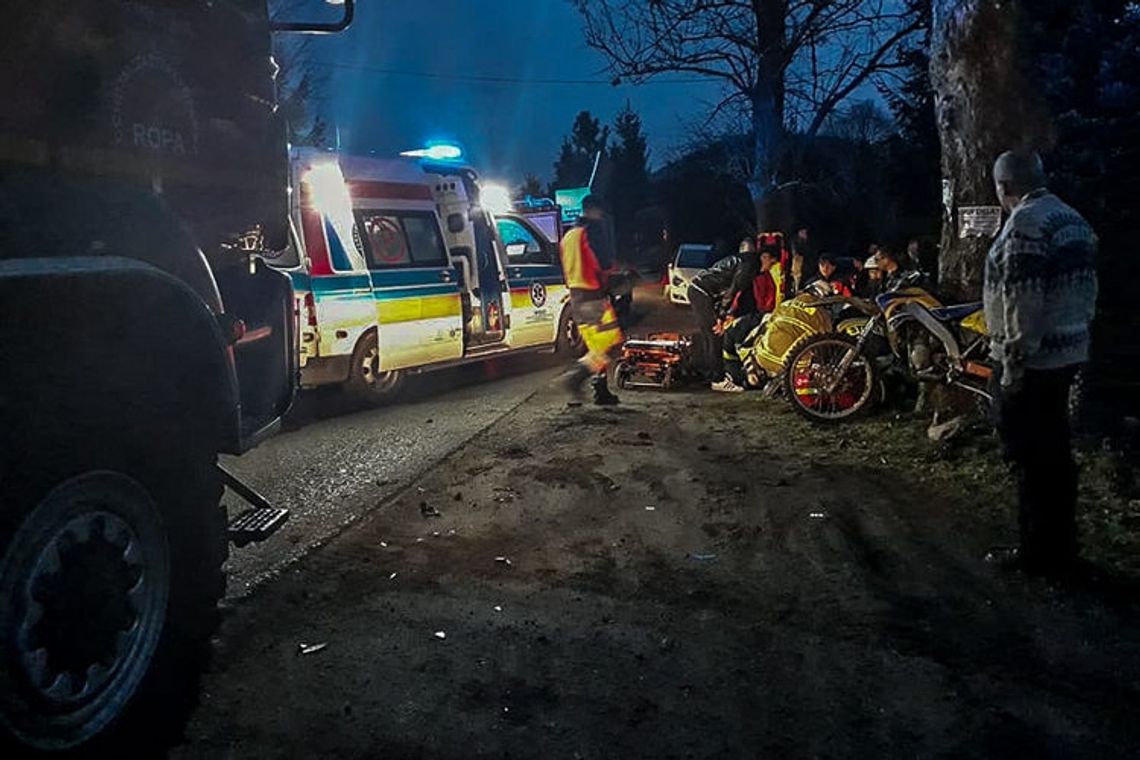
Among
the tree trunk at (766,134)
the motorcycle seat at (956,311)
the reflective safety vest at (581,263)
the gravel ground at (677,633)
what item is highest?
the tree trunk at (766,134)

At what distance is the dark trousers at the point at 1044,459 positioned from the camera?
172 inches

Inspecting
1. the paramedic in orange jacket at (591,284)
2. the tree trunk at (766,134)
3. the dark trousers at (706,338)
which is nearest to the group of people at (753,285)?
the dark trousers at (706,338)

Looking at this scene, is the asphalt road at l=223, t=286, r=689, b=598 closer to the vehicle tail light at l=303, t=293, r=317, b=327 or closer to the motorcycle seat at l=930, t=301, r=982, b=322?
the vehicle tail light at l=303, t=293, r=317, b=327

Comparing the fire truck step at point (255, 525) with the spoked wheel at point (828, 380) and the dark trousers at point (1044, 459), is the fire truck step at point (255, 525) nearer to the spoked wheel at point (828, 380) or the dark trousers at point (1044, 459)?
the dark trousers at point (1044, 459)

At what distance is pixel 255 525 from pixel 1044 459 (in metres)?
3.45

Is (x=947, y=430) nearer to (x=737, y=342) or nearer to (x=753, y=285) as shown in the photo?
(x=737, y=342)

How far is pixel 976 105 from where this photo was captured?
269 inches

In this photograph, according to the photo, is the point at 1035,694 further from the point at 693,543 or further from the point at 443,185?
the point at 443,185

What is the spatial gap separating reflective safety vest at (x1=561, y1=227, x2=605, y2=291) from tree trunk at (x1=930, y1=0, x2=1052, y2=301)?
361cm

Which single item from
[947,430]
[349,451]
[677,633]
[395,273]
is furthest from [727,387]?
[677,633]

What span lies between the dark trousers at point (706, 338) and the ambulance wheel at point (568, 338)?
2.70 meters

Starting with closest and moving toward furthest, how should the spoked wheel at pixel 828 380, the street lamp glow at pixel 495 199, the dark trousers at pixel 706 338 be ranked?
the spoked wheel at pixel 828 380
the dark trousers at pixel 706 338
the street lamp glow at pixel 495 199

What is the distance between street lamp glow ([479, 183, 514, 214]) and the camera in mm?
11750

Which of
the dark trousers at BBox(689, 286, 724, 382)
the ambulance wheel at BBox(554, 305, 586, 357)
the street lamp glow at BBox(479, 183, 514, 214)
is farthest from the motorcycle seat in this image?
the ambulance wheel at BBox(554, 305, 586, 357)
